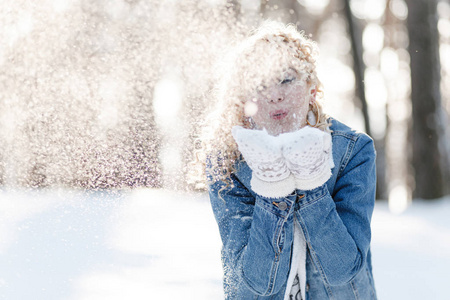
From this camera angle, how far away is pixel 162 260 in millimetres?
3447

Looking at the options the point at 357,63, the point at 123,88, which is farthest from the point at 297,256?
the point at 357,63

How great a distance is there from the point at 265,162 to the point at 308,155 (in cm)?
13

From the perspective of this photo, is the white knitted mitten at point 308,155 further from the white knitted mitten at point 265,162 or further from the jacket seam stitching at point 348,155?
the jacket seam stitching at point 348,155

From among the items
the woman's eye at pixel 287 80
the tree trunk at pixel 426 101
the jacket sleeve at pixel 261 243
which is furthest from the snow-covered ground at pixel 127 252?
the tree trunk at pixel 426 101

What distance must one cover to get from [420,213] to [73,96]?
4948 millimetres

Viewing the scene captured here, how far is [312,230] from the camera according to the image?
1660 millimetres

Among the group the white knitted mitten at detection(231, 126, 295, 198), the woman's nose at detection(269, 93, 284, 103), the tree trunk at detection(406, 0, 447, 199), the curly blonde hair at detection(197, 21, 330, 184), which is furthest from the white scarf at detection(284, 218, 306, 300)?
the tree trunk at detection(406, 0, 447, 199)

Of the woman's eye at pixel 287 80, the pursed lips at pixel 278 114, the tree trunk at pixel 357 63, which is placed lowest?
the pursed lips at pixel 278 114

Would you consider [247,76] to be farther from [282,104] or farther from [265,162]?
[265,162]

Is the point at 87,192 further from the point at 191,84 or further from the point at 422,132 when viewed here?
the point at 422,132

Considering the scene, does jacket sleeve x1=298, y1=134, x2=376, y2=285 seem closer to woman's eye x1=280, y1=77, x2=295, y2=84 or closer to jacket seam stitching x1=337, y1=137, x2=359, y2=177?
jacket seam stitching x1=337, y1=137, x2=359, y2=177

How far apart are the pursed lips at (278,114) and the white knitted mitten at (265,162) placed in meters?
0.16

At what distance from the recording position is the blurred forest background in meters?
4.52

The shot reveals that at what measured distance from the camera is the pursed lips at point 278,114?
1687mm
